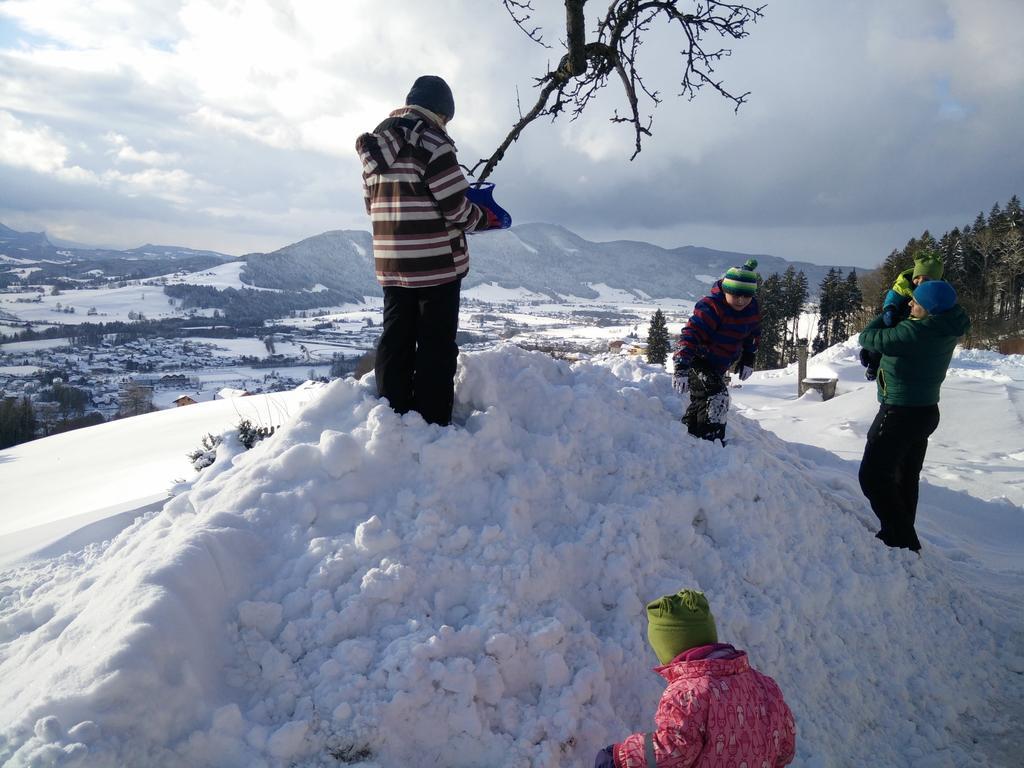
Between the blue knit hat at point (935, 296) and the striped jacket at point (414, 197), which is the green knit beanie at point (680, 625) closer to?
the striped jacket at point (414, 197)

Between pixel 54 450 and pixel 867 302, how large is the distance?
56.1m

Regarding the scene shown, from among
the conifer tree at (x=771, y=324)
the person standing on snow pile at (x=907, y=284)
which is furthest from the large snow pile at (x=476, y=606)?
the conifer tree at (x=771, y=324)

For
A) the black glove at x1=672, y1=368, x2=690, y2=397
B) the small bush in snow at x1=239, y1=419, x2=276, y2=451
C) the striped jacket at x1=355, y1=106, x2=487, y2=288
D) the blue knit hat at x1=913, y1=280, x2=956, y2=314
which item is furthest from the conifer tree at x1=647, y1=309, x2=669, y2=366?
the striped jacket at x1=355, y1=106, x2=487, y2=288

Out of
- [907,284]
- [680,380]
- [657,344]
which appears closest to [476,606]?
[680,380]

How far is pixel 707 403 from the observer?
14.9 feet

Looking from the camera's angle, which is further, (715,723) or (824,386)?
(824,386)

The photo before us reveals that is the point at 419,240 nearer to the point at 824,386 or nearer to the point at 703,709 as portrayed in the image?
the point at 703,709

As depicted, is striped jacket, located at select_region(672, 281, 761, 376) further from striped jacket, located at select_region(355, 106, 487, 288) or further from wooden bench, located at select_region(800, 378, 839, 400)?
wooden bench, located at select_region(800, 378, 839, 400)

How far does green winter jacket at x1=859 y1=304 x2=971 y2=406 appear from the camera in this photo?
4000mm

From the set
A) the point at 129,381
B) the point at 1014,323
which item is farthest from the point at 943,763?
the point at 129,381

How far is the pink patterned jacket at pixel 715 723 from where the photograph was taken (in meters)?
1.86

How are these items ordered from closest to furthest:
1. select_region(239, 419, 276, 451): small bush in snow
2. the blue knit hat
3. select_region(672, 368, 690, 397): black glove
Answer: the blue knit hat
select_region(672, 368, 690, 397): black glove
select_region(239, 419, 276, 451): small bush in snow

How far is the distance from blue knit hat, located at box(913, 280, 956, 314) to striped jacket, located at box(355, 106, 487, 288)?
3273 mm

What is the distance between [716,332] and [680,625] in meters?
3.02
